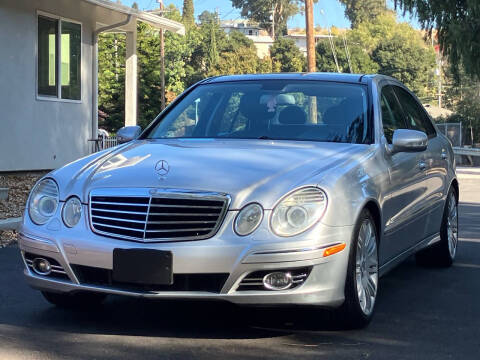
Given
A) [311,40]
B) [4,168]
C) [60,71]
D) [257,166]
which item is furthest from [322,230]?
[311,40]

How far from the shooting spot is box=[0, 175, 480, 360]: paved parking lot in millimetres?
4461

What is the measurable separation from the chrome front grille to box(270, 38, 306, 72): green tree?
79.8 m

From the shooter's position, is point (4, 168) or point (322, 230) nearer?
point (322, 230)

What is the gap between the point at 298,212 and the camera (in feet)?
14.6

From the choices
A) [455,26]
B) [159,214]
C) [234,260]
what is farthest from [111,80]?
[234,260]

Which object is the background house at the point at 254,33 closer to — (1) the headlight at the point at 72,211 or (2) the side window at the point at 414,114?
(2) the side window at the point at 414,114

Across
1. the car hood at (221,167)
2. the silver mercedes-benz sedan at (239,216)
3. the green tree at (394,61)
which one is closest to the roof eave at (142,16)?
the silver mercedes-benz sedan at (239,216)

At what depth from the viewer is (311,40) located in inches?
977

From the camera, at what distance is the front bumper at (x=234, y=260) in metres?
4.31

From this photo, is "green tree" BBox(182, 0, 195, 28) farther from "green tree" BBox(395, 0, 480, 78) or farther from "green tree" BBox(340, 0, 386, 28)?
"green tree" BBox(395, 0, 480, 78)

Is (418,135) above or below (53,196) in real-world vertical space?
above

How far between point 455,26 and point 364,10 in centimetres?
10921

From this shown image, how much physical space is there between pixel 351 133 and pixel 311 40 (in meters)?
19.7

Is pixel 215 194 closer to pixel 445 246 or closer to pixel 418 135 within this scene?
pixel 418 135
